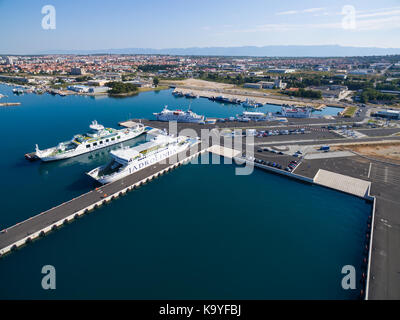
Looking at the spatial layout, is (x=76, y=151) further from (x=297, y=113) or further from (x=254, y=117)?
(x=297, y=113)

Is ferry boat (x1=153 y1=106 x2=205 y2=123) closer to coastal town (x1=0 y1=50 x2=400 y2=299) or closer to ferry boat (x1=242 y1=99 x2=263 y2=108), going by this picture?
coastal town (x1=0 y1=50 x2=400 y2=299)

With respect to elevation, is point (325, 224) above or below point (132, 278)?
above

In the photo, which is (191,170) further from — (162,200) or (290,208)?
(290,208)

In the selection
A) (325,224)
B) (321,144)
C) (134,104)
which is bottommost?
(325,224)

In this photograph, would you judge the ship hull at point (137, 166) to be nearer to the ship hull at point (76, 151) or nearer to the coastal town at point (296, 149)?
the coastal town at point (296, 149)

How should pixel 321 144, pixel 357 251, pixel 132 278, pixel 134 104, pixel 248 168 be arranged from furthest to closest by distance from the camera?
pixel 134 104 < pixel 321 144 < pixel 248 168 < pixel 357 251 < pixel 132 278

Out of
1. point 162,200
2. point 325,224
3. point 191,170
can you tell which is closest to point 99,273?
point 162,200

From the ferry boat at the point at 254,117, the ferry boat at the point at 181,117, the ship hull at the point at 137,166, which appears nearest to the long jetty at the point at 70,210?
the ship hull at the point at 137,166
